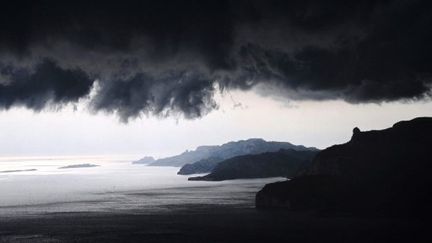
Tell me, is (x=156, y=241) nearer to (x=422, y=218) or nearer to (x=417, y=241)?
(x=417, y=241)

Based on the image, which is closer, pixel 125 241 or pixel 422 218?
pixel 125 241

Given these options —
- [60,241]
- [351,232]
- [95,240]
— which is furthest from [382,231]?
[60,241]

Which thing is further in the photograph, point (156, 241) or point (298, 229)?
point (298, 229)

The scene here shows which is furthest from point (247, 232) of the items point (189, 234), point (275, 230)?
point (189, 234)

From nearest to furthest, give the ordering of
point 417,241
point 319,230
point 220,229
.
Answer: point 417,241, point 319,230, point 220,229

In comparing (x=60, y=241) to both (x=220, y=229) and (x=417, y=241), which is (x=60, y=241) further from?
(x=417, y=241)

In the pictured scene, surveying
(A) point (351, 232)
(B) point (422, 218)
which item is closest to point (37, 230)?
(A) point (351, 232)

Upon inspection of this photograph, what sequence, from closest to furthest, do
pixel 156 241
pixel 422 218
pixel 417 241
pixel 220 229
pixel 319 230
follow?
pixel 417 241
pixel 156 241
pixel 319 230
pixel 220 229
pixel 422 218

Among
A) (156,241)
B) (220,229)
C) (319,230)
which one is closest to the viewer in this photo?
(156,241)

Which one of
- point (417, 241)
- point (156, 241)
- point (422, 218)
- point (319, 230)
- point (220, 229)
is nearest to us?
point (417, 241)
